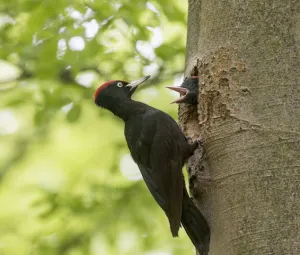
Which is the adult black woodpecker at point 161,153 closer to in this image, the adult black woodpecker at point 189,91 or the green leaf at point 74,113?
the adult black woodpecker at point 189,91

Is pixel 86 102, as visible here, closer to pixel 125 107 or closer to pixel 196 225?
pixel 125 107

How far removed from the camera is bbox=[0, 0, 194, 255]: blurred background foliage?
14.8 ft

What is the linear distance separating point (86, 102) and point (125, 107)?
1624mm

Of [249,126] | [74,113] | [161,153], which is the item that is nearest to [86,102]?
[74,113]

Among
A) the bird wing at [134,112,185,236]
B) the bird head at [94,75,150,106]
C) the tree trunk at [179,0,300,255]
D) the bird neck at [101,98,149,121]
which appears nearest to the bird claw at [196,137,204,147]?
the tree trunk at [179,0,300,255]

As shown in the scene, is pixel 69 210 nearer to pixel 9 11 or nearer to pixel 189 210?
pixel 9 11

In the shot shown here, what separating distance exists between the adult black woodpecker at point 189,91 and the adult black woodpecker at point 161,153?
9.1 inches

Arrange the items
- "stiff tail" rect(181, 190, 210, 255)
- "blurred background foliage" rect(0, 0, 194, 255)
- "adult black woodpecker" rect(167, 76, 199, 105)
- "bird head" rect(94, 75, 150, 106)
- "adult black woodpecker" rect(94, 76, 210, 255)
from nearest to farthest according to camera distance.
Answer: "stiff tail" rect(181, 190, 210, 255) < "adult black woodpecker" rect(94, 76, 210, 255) < "adult black woodpecker" rect(167, 76, 199, 105) < "bird head" rect(94, 75, 150, 106) < "blurred background foliage" rect(0, 0, 194, 255)

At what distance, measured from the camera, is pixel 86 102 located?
18.6 ft

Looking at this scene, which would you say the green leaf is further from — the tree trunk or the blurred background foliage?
the tree trunk

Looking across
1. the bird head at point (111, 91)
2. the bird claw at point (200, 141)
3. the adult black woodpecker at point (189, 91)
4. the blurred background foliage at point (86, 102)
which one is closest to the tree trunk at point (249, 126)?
the bird claw at point (200, 141)

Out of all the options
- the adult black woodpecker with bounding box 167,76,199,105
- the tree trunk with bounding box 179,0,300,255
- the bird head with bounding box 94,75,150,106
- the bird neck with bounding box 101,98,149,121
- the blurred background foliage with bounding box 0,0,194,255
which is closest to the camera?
the tree trunk with bounding box 179,0,300,255

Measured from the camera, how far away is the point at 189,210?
308 centimetres

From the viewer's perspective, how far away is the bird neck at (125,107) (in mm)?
4067
